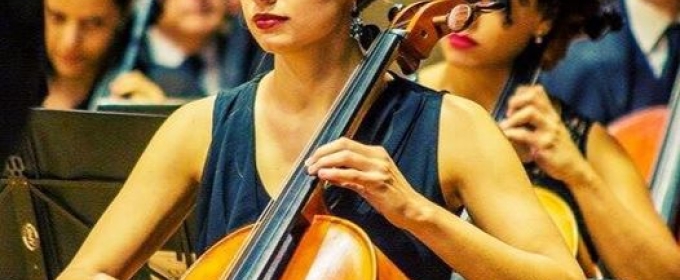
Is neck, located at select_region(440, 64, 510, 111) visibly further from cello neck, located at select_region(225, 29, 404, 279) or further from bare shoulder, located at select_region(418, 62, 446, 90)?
cello neck, located at select_region(225, 29, 404, 279)

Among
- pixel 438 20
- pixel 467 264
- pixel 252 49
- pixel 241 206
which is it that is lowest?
pixel 467 264

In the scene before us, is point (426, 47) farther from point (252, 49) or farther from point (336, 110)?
point (252, 49)

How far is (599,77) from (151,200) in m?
1.29

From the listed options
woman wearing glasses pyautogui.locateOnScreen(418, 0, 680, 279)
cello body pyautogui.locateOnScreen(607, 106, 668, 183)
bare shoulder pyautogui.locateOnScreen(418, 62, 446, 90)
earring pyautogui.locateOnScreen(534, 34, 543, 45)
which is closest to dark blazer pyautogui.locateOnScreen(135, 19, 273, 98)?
bare shoulder pyautogui.locateOnScreen(418, 62, 446, 90)

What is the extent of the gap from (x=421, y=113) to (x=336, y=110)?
123mm

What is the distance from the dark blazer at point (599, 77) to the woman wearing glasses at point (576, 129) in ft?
1.33

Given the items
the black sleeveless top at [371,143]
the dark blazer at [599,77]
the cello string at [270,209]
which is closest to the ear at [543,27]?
the dark blazer at [599,77]

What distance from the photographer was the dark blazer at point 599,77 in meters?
2.43

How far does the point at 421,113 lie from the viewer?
1.31m

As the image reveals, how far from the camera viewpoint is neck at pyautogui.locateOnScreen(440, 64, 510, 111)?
1976mm

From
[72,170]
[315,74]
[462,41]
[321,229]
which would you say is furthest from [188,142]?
[462,41]

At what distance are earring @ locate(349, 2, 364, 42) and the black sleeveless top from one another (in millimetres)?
64

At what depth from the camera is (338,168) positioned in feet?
3.64

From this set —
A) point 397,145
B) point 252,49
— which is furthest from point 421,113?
point 252,49
